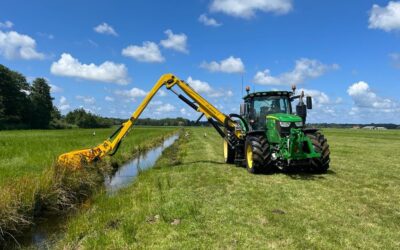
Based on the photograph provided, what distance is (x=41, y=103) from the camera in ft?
280

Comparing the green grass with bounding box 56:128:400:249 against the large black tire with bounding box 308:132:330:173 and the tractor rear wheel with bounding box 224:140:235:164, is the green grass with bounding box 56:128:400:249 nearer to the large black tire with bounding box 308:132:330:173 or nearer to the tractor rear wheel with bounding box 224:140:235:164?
the large black tire with bounding box 308:132:330:173

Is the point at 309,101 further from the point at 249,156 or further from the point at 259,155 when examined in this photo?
the point at 249,156

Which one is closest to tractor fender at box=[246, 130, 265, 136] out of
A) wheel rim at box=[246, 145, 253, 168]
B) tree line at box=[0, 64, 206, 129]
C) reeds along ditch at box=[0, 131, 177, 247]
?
wheel rim at box=[246, 145, 253, 168]

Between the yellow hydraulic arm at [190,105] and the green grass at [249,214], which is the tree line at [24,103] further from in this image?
the green grass at [249,214]

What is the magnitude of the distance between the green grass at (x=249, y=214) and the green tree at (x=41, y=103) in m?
72.9

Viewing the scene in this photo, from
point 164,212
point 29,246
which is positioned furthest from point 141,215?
point 29,246

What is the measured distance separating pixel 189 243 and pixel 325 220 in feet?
8.90

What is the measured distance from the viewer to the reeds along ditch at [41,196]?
843cm

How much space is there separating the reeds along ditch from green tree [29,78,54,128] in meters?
70.2

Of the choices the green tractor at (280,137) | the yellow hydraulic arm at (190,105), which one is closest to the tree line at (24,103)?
the yellow hydraulic arm at (190,105)

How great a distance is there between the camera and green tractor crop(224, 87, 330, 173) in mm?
12438

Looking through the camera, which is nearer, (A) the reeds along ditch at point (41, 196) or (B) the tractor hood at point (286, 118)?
(A) the reeds along ditch at point (41, 196)

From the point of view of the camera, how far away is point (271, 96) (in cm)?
1503

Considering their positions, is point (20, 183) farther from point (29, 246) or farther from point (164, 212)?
point (164, 212)
